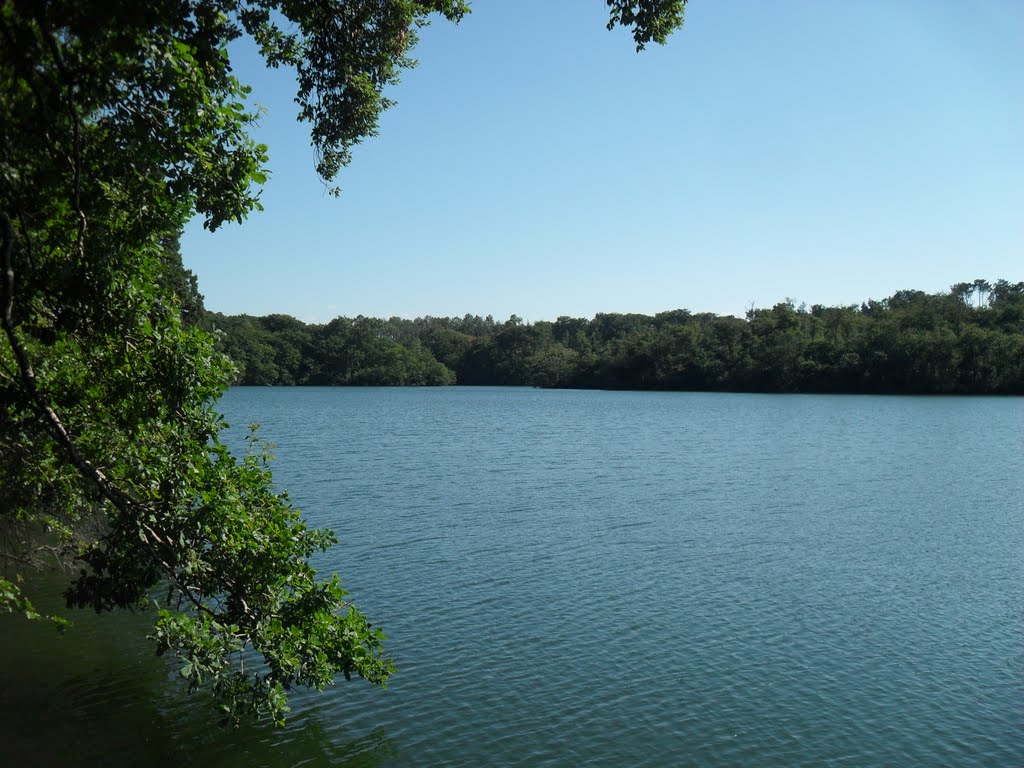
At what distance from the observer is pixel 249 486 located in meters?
9.81

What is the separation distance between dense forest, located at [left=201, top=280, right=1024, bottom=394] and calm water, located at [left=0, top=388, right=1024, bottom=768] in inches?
2998

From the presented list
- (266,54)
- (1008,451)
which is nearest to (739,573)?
(266,54)

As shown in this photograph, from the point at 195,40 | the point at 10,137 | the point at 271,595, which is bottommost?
the point at 271,595

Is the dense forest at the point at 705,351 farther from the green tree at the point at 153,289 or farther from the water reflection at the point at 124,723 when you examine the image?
the green tree at the point at 153,289

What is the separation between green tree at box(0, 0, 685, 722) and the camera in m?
6.59

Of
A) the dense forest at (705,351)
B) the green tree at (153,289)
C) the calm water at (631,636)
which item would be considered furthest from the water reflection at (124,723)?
the dense forest at (705,351)

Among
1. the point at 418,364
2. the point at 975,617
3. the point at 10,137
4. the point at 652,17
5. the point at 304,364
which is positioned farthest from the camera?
the point at 418,364

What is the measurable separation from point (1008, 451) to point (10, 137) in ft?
158

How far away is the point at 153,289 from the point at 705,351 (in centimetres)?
12812

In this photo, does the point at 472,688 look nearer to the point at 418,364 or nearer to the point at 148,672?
the point at 148,672

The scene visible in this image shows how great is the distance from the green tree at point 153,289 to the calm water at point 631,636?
2713 millimetres

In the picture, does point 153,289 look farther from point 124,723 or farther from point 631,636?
point 631,636

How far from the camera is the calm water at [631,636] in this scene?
11.8m

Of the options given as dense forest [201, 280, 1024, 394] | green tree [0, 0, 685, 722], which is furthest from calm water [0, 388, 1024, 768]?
dense forest [201, 280, 1024, 394]
